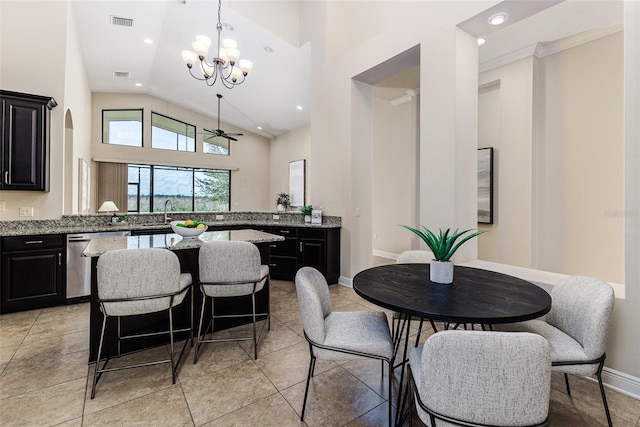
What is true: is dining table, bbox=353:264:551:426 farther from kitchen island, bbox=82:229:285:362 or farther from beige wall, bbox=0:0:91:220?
beige wall, bbox=0:0:91:220

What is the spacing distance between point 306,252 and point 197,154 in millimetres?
6478

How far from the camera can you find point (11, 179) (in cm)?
328

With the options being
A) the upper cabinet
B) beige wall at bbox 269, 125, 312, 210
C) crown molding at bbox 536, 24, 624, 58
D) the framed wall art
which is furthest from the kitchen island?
beige wall at bbox 269, 125, 312, 210

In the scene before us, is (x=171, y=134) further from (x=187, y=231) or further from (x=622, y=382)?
(x=622, y=382)

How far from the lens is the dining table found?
1252 mm

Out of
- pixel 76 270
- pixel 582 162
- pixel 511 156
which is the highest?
pixel 511 156

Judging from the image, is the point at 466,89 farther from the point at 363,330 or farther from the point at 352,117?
the point at 363,330

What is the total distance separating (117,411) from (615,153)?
521cm

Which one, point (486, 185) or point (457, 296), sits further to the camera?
point (486, 185)

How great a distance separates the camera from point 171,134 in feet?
28.7

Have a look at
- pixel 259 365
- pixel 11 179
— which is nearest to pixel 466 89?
pixel 259 365

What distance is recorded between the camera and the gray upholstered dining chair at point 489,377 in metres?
0.90

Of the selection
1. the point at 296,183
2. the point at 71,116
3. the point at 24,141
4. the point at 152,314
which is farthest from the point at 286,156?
the point at 152,314

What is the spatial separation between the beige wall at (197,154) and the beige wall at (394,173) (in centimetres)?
513
